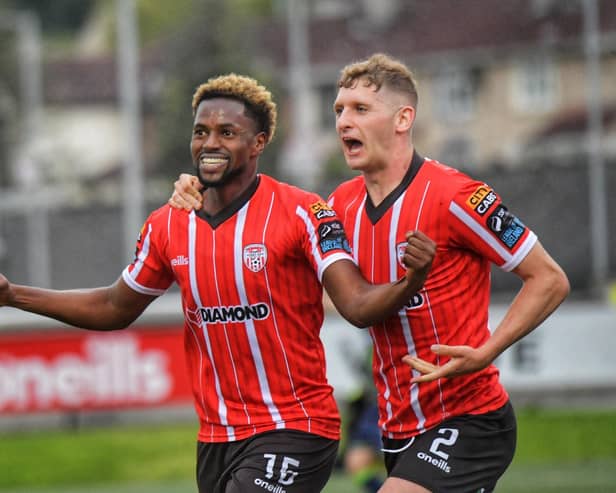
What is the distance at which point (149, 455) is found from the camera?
15352mm

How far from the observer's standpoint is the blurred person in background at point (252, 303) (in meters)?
5.75

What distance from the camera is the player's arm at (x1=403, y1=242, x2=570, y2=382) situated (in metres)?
5.38

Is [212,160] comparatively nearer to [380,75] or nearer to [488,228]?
[380,75]

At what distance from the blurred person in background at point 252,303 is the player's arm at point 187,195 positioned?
0.05 m

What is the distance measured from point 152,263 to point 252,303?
590 mm

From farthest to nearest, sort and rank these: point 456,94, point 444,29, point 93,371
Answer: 1. point 444,29
2. point 456,94
3. point 93,371

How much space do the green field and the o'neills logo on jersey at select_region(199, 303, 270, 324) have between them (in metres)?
7.87

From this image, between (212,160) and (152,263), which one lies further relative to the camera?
(152,263)

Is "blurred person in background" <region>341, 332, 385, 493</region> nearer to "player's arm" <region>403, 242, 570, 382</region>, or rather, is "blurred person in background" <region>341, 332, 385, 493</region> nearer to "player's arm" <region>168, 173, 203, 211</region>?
"player's arm" <region>168, 173, 203, 211</region>

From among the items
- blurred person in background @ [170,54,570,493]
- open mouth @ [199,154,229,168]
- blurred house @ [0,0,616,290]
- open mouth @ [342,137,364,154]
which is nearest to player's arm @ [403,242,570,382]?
blurred person in background @ [170,54,570,493]

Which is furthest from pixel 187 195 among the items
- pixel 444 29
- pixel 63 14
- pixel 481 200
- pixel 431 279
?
pixel 63 14

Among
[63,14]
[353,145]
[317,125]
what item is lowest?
[353,145]

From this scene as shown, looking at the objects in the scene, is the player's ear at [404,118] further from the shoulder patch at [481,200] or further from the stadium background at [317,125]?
the stadium background at [317,125]

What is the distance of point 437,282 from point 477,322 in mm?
238
